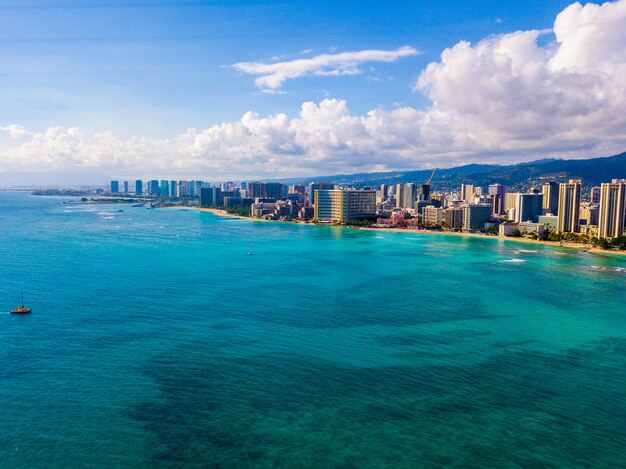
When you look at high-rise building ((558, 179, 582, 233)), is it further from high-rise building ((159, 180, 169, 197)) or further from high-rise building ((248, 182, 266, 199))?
high-rise building ((159, 180, 169, 197))

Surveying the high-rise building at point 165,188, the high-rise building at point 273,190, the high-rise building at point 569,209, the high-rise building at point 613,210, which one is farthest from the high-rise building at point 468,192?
the high-rise building at point 165,188

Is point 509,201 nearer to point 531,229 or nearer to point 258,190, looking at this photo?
point 531,229

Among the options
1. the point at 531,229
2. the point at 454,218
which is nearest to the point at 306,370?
the point at 531,229

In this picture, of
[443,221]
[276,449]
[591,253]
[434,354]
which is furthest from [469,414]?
[443,221]

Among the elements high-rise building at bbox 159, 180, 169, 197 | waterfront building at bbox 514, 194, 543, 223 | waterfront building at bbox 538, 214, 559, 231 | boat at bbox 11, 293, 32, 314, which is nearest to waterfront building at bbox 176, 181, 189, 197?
high-rise building at bbox 159, 180, 169, 197

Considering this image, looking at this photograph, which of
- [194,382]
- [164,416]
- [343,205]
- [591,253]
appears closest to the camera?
[164,416]

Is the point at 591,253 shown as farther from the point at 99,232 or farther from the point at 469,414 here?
the point at 99,232

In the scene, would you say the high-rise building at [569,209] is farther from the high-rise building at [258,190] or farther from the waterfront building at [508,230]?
the high-rise building at [258,190]
